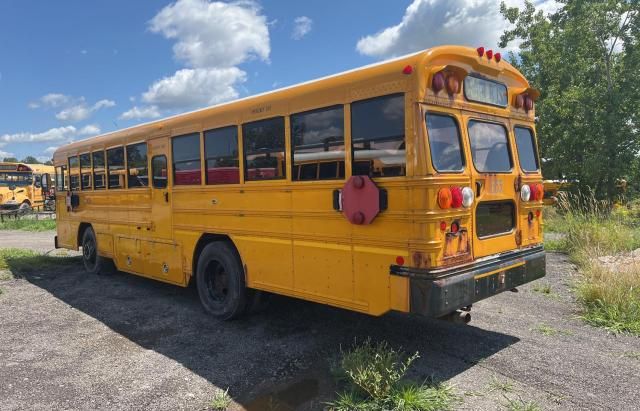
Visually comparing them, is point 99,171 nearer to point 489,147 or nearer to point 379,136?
point 379,136

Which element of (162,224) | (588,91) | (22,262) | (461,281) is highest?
(588,91)

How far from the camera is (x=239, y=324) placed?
5.66 m

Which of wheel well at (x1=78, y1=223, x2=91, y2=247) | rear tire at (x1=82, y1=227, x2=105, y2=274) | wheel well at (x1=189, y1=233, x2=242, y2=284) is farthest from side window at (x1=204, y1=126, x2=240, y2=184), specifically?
wheel well at (x1=78, y1=223, x2=91, y2=247)

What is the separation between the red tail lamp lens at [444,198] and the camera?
3783 mm

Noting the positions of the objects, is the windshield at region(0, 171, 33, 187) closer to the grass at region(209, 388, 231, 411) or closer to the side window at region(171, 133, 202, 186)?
the side window at region(171, 133, 202, 186)

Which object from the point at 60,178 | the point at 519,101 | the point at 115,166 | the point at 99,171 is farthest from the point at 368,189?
the point at 60,178

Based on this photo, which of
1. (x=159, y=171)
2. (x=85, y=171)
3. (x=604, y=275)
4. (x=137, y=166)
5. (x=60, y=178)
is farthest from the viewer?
(x=60, y=178)

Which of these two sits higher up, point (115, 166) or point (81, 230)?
point (115, 166)

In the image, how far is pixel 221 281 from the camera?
6.00 meters

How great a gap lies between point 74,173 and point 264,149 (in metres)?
5.67

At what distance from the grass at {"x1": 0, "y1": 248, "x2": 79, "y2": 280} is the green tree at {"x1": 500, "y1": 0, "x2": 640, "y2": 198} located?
534 inches

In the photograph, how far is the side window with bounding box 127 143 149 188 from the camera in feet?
22.7

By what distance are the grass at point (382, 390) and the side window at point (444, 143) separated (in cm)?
155

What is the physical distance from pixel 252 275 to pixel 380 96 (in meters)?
2.47
